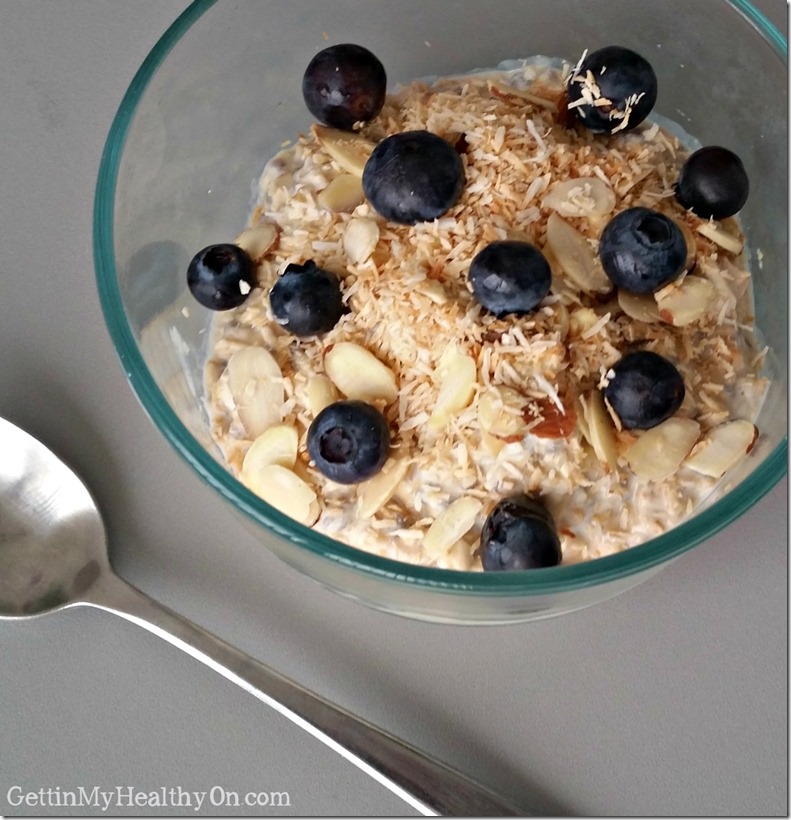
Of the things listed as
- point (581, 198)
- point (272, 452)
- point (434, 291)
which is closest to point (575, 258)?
point (581, 198)

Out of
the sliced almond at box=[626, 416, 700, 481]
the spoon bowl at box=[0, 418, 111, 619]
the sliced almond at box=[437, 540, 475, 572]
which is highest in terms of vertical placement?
the sliced almond at box=[626, 416, 700, 481]

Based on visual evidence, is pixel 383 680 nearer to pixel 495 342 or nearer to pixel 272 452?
pixel 272 452

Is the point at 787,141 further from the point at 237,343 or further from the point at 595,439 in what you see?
the point at 237,343

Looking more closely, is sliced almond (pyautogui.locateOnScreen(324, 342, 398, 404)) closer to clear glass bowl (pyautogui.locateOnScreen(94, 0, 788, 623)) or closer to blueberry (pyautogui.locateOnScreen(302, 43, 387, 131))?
clear glass bowl (pyautogui.locateOnScreen(94, 0, 788, 623))

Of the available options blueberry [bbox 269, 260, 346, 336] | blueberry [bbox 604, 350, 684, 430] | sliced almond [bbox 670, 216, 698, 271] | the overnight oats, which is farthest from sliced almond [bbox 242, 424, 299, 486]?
sliced almond [bbox 670, 216, 698, 271]

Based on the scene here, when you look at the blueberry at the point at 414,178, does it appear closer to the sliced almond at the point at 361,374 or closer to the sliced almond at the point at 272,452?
the sliced almond at the point at 361,374

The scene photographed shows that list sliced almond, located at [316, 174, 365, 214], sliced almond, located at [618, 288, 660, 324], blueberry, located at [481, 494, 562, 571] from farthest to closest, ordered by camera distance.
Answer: sliced almond, located at [316, 174, 365, 214]
sliced almond, located at [618, 288, 660, 324]
blueberry, located at [481, 494, 562, 571]
